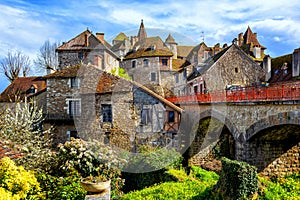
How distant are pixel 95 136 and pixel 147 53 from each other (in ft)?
52.0

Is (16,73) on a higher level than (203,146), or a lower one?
higher

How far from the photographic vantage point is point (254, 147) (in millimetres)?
12570

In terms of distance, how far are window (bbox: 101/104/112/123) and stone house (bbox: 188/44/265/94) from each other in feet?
27.1

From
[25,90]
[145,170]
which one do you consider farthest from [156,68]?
[145,170]

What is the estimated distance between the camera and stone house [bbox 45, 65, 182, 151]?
17938 millimetres

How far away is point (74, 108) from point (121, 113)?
3.96 meters

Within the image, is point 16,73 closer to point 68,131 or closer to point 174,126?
point 68,131

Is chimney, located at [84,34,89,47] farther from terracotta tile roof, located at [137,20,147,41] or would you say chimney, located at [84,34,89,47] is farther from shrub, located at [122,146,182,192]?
shrub, located at [122,146,182,192]

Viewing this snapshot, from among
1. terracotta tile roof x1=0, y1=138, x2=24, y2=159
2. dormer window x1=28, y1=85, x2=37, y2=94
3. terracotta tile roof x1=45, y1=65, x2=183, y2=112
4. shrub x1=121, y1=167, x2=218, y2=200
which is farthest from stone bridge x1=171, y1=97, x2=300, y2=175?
dormer window x1=28, y1=85, x2=37, y2=94

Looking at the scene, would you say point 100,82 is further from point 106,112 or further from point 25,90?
point 25,90

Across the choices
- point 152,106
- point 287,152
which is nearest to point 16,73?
point 152,106

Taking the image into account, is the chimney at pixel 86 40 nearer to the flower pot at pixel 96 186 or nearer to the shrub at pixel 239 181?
the flower pot at pixel 96 186

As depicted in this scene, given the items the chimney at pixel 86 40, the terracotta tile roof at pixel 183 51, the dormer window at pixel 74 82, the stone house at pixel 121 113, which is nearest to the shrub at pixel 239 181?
the stone house at pixel 121 113

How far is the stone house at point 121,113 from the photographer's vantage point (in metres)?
17.9
